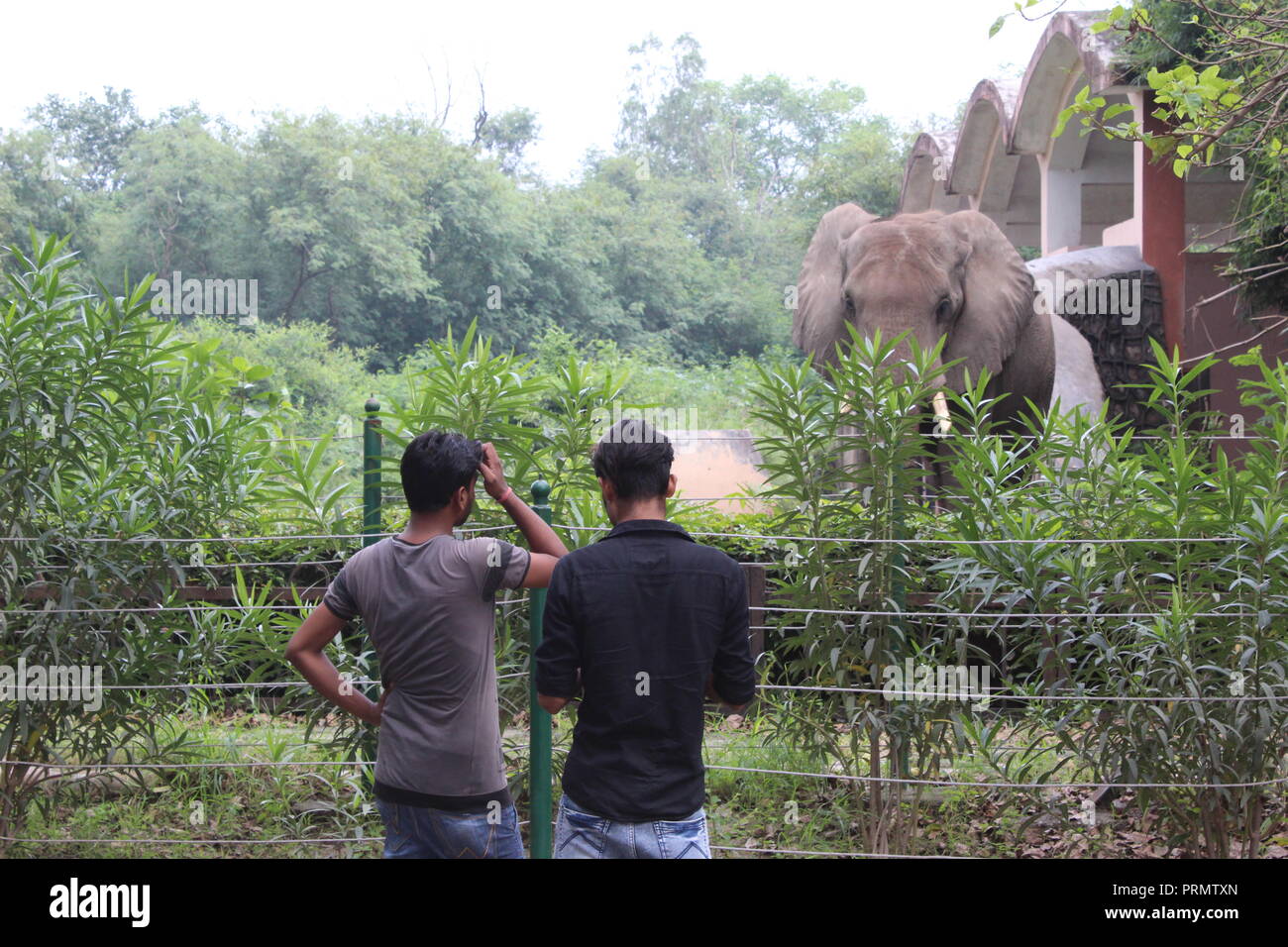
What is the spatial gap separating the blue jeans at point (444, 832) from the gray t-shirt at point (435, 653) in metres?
0.06

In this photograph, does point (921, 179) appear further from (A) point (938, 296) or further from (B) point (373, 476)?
(B) point (373, 476)

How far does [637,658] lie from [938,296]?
615 cm

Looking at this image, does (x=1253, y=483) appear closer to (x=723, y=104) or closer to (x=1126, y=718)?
(x=1126, y=718)

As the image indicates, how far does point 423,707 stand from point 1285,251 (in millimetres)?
8183

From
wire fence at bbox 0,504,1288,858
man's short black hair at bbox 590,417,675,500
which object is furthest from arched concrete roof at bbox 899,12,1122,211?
man's short black hair at bbox 590,417,675,500

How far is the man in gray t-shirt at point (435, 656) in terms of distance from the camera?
2.89 meters

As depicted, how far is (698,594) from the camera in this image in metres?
2.68

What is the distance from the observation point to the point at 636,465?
2.76 m

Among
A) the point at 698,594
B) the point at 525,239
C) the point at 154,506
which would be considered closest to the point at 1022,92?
the point at 154,506

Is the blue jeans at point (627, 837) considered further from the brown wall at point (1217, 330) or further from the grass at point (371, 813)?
the brown wall at point (1217, 330)

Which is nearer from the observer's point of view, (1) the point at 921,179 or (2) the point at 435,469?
(2) the point at 435,469

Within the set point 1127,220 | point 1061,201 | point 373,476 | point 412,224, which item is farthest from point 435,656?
point 412,224

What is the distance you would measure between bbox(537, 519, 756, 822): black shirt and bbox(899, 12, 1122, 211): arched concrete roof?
9689 mm

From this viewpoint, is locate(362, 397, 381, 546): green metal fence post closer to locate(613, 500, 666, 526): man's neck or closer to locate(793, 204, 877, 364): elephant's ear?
locate(613, 500, 666, 526): man's neck
